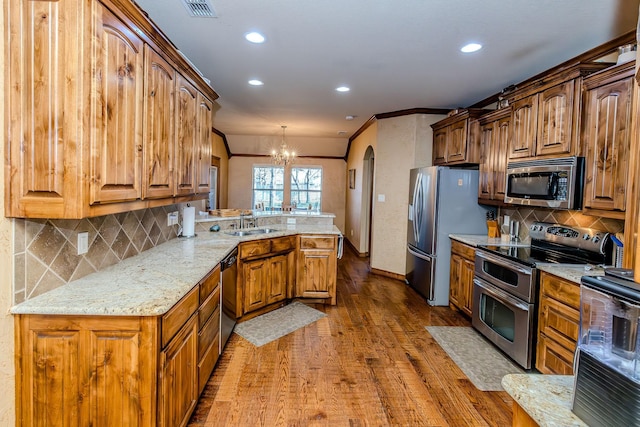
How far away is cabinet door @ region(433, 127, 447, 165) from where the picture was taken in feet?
15.7

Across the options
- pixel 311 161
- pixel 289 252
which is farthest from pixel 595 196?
pixel 311 161

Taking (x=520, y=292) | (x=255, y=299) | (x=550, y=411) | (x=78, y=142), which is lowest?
(x=255, y=299)

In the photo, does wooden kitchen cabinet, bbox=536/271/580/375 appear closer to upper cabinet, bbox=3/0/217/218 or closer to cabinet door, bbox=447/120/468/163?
cabinet door, bbox=447/120/468/163

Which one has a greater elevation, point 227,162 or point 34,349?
point 227,162

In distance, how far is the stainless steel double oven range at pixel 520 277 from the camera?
274 centimetres

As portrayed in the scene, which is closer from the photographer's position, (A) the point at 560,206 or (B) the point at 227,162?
(A) the point at 560,206

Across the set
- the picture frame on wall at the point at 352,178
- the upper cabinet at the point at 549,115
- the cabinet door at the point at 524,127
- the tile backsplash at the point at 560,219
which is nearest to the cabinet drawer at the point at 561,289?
the tile backsplash at the point at 560,219

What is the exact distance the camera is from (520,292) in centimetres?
283

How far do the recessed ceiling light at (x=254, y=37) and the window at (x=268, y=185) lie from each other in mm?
6356

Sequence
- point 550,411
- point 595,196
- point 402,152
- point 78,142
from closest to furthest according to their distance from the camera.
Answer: point 550,411, point 78,142, point 595,196, point 402,152

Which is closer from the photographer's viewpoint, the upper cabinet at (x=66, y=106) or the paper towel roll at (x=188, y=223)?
the upper cabinet at (x=66, y=106)

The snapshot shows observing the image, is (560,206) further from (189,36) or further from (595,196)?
(189,36)

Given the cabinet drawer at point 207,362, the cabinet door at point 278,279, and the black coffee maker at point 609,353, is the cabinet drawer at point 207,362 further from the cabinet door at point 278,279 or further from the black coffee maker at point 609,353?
the black coffee maker at point 609,353

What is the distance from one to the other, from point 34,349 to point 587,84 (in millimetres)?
3729
